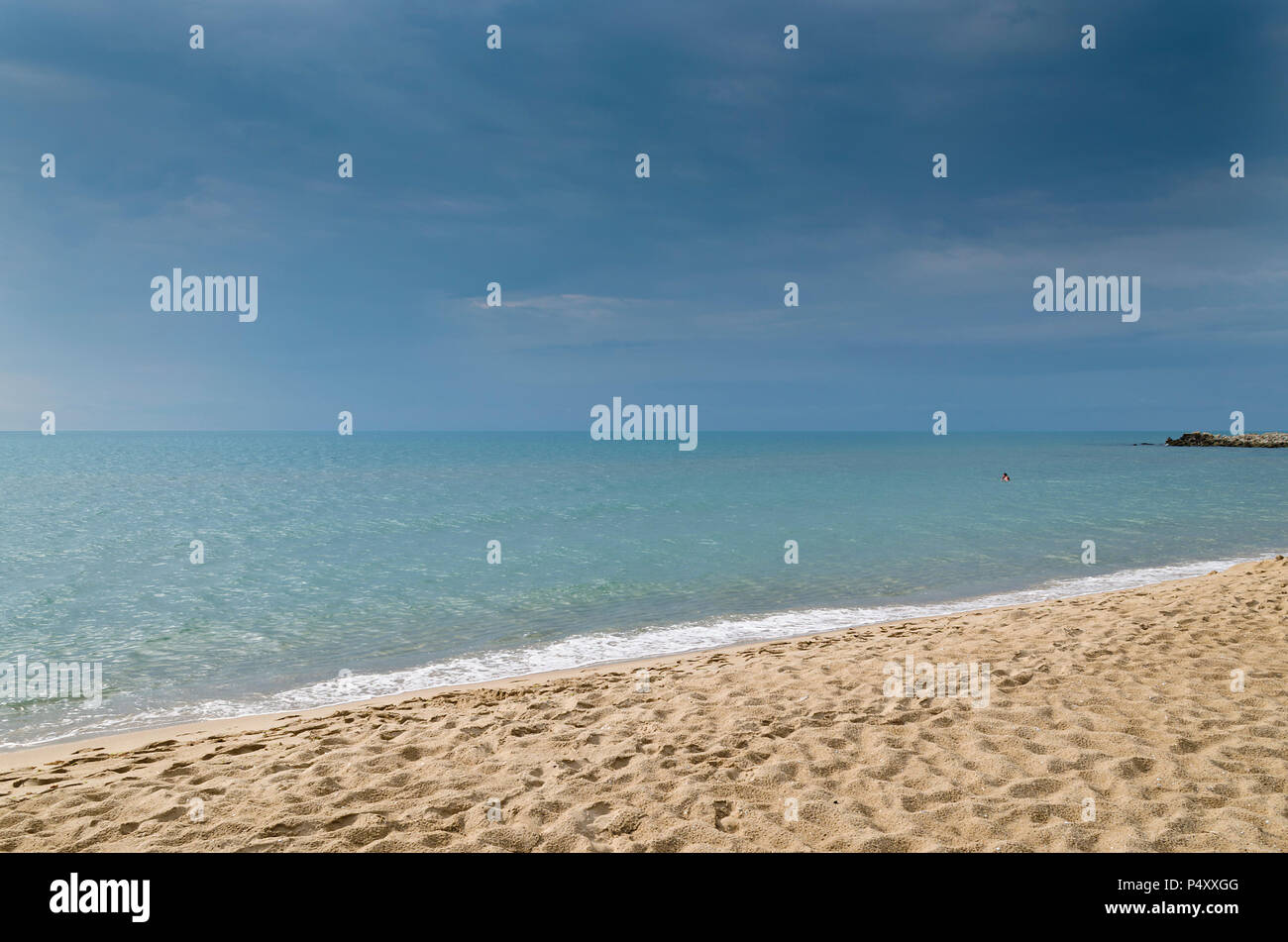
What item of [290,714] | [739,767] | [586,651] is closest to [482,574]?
[586,651]

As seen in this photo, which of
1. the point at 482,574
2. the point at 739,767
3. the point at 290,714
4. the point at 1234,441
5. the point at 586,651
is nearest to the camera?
the point at 739,767

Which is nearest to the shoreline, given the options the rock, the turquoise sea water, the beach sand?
the beach sand

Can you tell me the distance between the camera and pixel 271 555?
2044cm

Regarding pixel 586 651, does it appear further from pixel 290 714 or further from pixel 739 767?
pixel 739 767

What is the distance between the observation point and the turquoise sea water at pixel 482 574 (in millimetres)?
10883

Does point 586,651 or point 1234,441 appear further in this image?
point 1234,441

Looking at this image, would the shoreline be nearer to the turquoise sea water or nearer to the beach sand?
the beach sand

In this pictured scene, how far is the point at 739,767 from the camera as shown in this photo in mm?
5703

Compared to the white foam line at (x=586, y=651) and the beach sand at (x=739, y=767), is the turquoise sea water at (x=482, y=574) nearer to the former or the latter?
the white foam line at (x=586, y=651)

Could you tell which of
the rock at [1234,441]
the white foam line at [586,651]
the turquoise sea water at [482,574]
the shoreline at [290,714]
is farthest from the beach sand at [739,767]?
the rock at [1234,441]

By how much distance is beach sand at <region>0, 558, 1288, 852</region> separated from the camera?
4598 mm

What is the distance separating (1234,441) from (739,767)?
423 ft
